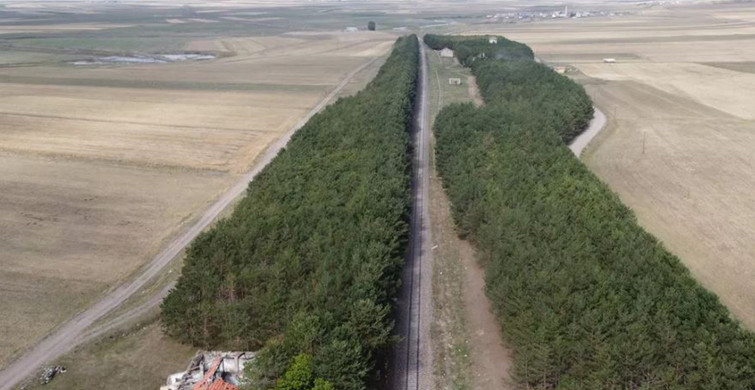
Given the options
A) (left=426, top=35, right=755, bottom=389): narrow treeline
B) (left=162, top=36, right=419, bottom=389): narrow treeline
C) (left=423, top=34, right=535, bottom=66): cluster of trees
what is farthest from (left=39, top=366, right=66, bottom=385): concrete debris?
(left=423, top=34, right=535, bottom=66): cluster of trees

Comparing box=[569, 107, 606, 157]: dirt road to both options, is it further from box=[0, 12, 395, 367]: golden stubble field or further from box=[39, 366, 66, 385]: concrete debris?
box=[39, 366, 66, 385]: concrete debris

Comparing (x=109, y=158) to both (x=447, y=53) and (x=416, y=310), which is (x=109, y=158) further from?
(x=447, y=53)

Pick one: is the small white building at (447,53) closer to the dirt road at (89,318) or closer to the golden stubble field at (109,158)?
the golden stubble field at (109,158)

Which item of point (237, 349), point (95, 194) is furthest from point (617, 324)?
point (95, 194)

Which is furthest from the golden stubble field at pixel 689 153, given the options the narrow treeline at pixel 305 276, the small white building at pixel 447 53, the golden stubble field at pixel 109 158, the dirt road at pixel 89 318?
the golden stubble field at pixel 109 158

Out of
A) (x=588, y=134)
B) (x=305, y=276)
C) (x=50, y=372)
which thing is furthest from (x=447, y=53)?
(x=50, y=372)
